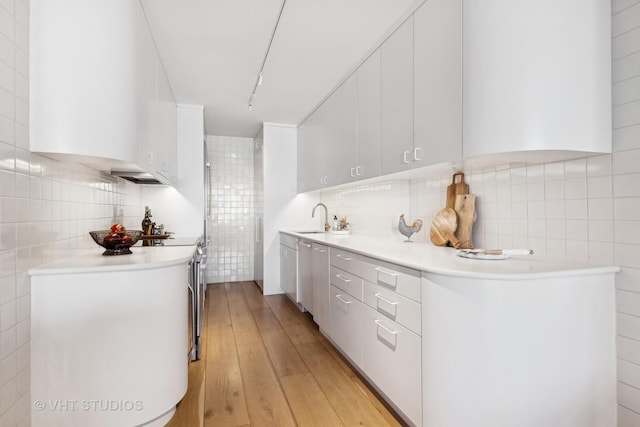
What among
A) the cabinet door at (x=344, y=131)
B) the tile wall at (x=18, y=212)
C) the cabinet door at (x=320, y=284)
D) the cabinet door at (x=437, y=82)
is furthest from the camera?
the cabinet door at (x=344, y=131)

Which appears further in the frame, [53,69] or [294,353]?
[294,353]

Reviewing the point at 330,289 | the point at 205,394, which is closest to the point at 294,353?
the point at 330,289

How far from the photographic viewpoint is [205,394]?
2.08 metres

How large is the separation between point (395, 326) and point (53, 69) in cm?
211

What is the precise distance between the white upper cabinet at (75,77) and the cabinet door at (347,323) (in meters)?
1.71

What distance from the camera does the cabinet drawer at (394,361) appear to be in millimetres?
1583

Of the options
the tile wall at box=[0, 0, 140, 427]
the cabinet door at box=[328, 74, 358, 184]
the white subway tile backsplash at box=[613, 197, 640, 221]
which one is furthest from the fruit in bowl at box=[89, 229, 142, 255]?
the white subway tile backsplash at box=[613, 197, 640, 221]

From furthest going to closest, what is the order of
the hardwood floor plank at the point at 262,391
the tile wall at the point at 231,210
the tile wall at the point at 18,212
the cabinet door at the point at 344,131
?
the tile wall at the point at 231,210 < the cabinet door at the point at 344,131 < the hardwood floor plank at the point at 262,391 < the tile wall at the point at 18,212

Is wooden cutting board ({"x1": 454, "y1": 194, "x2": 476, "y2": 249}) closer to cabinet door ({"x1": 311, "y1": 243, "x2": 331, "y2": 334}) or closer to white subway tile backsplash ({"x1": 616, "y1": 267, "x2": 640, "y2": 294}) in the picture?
white subway tile backsplash ({"x1": 616, "y1": 267, "x2": 640, "y2": 294})

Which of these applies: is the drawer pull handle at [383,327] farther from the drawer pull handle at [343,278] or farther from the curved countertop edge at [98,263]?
the curved countertop edge at [98,263]

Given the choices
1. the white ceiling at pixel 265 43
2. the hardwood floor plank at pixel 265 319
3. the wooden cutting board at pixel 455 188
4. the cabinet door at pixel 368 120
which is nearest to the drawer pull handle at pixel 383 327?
the wooden cutting board at pixel 455 188

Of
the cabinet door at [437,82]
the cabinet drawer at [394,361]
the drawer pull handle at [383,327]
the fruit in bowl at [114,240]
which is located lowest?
the cabinet drawer at [394,361]

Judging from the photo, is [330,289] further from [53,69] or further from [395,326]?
[53,69]

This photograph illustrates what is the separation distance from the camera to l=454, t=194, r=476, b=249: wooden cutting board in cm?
214
